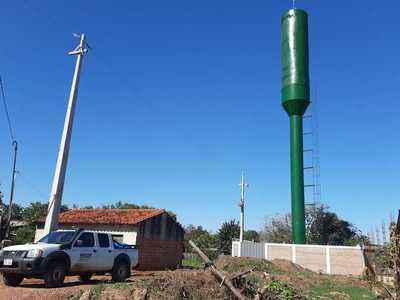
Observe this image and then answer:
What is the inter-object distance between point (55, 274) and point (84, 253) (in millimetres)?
1377

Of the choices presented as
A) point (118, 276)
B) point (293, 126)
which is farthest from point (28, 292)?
point (293, 126)

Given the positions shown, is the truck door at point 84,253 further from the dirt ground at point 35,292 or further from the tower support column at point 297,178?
the tower support column at point 297,178

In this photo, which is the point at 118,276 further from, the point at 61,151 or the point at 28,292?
the point at 61,151

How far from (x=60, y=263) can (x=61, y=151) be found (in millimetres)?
8031

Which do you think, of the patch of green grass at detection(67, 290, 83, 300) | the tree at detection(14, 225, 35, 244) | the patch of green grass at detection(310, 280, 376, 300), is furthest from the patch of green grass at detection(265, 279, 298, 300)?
the tree at detection(14, 225, 35, 244)

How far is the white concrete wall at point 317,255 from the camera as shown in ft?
105

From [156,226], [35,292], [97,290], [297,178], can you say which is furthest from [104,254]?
[297,178]

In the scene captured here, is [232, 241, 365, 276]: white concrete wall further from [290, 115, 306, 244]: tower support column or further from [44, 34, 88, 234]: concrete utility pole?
[44, 34, 88, 234]: concrete utility pole

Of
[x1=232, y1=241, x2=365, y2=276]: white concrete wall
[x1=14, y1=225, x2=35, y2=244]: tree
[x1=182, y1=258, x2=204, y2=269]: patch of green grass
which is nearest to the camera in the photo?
[x1=232, y1=241, x2=365, y2=276]: white concrete wall

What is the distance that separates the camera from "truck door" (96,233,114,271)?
54.0ft

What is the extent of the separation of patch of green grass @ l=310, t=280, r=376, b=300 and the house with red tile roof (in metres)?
12.1

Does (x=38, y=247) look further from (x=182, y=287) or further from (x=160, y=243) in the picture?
(x=160, y=243)

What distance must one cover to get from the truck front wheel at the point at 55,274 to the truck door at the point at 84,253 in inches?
18.5

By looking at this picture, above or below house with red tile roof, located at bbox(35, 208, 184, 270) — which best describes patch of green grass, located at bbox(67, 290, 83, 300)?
below
